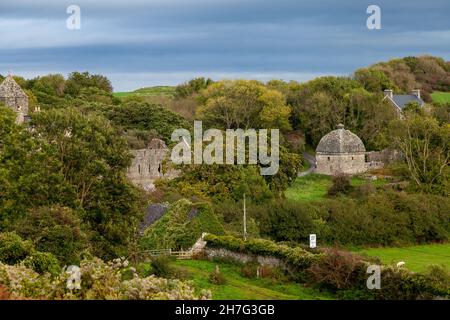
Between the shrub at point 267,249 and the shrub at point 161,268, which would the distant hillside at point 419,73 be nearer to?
the shrub at point 267,249

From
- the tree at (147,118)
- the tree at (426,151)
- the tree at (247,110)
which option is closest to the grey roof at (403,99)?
the tree at (247,110)

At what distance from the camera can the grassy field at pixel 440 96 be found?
10071cm

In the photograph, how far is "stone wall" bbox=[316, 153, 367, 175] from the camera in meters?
64.8

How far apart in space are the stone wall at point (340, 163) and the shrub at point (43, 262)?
40.2 meters

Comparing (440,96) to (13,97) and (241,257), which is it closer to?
(13,97)

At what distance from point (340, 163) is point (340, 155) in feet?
1.90

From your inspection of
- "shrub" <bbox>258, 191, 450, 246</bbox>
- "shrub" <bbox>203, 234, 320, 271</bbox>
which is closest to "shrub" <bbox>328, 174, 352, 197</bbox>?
"shrub" <bbox>258, 191, 450, 246</bbox>

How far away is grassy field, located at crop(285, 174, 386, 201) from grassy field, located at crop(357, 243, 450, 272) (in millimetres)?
9609

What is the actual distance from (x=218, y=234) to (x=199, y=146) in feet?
36.0

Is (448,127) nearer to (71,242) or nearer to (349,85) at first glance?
(349,85)

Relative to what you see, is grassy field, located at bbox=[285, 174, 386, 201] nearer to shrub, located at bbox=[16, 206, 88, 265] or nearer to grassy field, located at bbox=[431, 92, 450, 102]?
shrub, located at bbox=[16, 206, 88, 265]

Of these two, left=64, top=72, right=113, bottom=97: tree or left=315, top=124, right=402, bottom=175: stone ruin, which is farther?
left=64, top=72, right=113, bottom=97: tree

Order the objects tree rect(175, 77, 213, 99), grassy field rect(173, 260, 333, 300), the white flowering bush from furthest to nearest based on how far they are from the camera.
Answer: tree rect(175, 77, 213, 99) < grassy field rect(173, 260, 333, 300) < the white flowering bush
